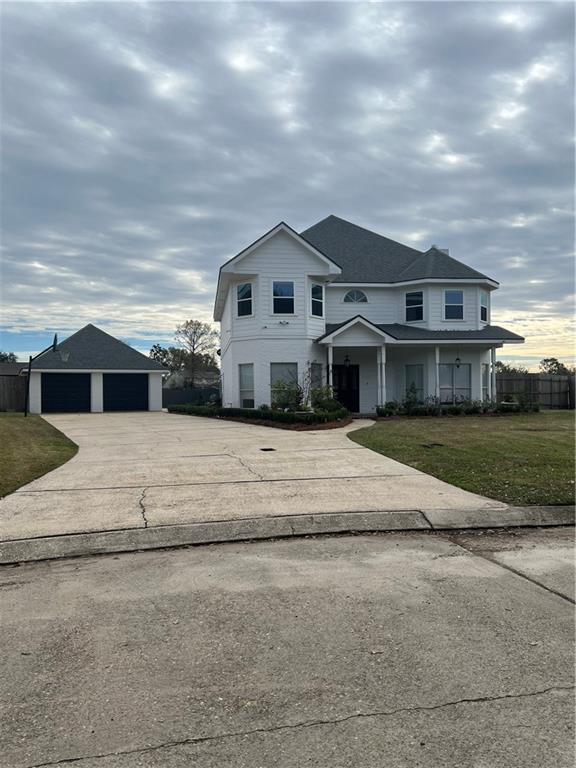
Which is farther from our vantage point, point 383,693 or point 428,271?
point 428,271

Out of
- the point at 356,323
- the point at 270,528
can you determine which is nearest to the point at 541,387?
the point at 356,323

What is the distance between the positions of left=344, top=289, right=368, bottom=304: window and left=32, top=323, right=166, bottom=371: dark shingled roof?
13137 mm

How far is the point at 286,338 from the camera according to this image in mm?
23172

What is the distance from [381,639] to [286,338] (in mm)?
19732

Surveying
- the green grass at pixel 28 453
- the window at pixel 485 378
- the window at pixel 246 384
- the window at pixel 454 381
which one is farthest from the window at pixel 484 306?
the green grass at pixel 28 453

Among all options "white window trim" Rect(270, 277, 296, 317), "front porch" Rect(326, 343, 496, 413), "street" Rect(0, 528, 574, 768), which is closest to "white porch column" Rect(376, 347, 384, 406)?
"front porch" Rect(326, 343, 496, 413)

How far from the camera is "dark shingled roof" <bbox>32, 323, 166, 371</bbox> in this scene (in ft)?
103

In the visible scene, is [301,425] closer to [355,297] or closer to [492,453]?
[492,453]

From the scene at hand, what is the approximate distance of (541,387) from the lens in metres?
30.0

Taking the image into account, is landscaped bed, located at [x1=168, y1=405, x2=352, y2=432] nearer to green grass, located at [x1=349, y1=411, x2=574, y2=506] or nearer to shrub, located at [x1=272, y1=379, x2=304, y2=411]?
shrub, located at [x1=272, y1=379, x2=304, y2=411]

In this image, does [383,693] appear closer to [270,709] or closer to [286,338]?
[270,709]

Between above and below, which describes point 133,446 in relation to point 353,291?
below

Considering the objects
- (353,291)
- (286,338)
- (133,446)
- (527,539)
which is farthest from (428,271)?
(527,539)

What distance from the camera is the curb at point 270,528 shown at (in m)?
5.89
